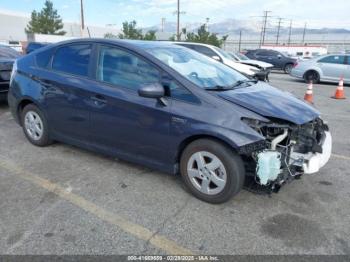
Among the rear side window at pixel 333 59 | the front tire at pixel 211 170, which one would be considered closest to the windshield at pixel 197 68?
the front tire at pixel 211 170

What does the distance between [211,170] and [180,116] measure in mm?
622

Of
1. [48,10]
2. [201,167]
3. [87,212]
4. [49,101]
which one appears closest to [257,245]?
[201,167]

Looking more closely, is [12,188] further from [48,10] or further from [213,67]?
[48,10]

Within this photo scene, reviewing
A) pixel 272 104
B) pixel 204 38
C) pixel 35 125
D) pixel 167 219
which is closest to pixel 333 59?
pixel 272 104

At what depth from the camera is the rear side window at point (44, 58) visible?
468 centimetres

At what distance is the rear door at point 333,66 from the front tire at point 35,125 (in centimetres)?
1335

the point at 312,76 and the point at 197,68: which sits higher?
the point at 197,68

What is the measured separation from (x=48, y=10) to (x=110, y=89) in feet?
183

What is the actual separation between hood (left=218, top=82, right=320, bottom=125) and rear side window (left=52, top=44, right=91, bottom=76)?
72.1 inches

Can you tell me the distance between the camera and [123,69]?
388 cm

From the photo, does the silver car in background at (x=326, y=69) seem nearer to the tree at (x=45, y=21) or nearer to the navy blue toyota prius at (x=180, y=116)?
the navy blue toyota prius at (x=180, y=116)

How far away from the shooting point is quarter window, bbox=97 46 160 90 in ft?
12.1

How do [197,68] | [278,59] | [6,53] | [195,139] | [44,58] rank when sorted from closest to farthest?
1. [195,139]
2. [197,68]
3. [44,58]
4. [6,53]
5. [278,59]

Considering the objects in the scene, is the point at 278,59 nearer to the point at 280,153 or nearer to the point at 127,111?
the point at 127,111
